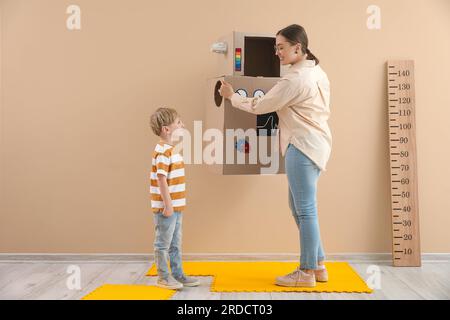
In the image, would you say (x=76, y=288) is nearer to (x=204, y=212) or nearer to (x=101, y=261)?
(x=101, y=261)

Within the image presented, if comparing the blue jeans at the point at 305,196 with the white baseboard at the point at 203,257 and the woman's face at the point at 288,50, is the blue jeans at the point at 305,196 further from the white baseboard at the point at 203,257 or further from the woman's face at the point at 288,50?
the white baseboard at the point at 203,257

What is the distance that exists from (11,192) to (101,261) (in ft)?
2.17

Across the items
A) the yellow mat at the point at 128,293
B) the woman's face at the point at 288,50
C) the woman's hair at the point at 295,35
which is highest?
the woman's hair at the point at 295,35

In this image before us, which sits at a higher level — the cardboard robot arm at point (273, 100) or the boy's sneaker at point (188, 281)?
the cardboard robot arm at point (273, 100)

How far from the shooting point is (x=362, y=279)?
2551 mm

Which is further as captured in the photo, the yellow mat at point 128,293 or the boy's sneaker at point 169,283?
the boy's sneaker at point 169,283

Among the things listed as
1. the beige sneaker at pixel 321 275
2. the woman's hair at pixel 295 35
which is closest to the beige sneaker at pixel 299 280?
the beige sneaker at pixel 321 275

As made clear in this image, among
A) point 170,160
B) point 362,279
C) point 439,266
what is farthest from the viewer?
point 439,266

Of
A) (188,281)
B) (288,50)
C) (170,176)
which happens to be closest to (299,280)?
(188,281)

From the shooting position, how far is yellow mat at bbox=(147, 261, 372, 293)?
237cm

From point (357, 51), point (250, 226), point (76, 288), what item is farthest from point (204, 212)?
point (357, 51)

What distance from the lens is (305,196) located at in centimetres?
236

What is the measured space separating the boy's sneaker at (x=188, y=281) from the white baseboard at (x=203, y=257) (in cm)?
50

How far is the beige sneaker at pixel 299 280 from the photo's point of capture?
2379mm
